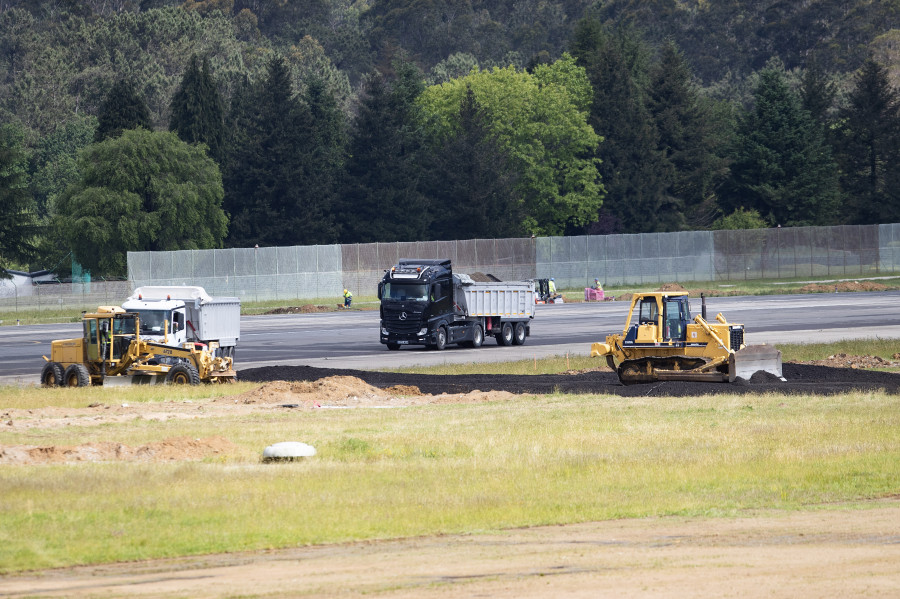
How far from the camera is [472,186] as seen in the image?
109938 mm

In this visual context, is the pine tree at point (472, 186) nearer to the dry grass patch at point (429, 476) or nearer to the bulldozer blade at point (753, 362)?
the bulldozer blade at point (753, 362)

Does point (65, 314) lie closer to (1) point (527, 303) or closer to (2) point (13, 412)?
(1) point (527, 303)

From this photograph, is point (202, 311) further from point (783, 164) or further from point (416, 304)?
point (783, 164)

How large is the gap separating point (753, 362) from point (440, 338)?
18.4 metres

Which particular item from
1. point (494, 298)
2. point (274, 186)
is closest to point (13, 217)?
point (274, 186)

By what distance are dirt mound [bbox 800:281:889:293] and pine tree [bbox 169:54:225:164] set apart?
51.6 m

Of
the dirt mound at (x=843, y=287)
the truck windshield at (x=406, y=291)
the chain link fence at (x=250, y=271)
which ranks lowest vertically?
the dirt mound at (x=843, y=287)

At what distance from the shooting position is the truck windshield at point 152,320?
118 feet

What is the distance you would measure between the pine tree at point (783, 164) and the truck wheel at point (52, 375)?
87807 millimetres

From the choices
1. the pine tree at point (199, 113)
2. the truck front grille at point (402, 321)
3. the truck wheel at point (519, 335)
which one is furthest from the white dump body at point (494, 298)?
the pine tree at point (199, 113)

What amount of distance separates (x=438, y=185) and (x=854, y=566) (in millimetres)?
101129

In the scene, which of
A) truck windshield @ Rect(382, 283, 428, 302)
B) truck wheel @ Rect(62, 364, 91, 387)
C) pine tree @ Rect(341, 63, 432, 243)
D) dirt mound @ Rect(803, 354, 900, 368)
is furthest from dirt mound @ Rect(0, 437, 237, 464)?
pine tree @ Rect(341, 63, 432, 243)

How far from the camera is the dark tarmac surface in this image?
30328 millimetres

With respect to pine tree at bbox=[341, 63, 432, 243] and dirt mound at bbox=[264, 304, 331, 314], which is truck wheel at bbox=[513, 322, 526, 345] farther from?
pine tree at bbox=[341, 63, 432, 243]
